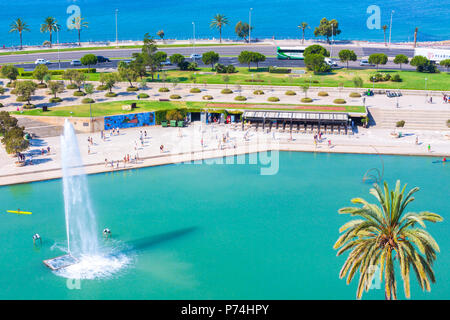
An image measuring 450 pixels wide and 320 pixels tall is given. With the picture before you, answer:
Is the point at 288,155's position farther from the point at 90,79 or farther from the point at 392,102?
the point at 90,79

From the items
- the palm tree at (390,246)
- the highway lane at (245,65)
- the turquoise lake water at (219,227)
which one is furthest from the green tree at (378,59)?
the palm tree at (390,246)

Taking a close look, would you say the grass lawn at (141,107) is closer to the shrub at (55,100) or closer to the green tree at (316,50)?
the shrub at (55,100)

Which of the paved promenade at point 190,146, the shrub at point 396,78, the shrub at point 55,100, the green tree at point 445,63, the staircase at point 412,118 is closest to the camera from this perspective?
the paved promenade at point 190,146

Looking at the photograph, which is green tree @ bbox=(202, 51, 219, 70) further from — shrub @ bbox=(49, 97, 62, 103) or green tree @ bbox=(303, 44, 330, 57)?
shrub @ bbox=(49, 97, 62, 103)

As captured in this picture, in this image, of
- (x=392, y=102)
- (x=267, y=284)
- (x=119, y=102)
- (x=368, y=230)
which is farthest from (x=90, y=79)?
(x=368, y=230)

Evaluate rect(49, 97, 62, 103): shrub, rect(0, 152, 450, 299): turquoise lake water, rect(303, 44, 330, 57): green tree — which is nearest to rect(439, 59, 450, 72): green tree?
rect(303, 44, 330, 57): green tree
